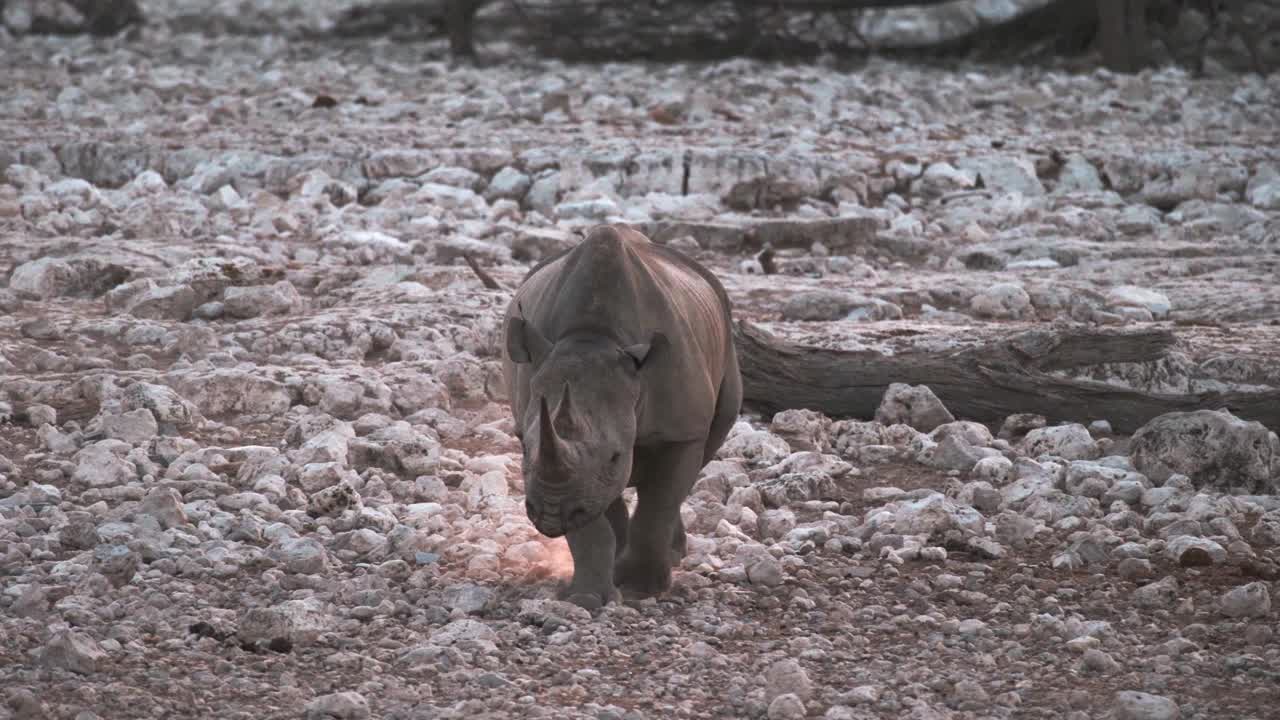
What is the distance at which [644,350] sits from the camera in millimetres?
4945

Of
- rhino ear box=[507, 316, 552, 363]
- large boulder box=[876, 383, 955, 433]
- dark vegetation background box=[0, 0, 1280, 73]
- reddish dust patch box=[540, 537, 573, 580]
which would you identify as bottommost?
large boulder box=[876, 383, 955, 433]

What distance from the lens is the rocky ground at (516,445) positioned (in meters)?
4.73

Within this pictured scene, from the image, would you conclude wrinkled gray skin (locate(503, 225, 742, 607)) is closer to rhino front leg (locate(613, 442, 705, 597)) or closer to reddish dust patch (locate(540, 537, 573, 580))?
rhino front leg (locate(613, 442, 705, 597))

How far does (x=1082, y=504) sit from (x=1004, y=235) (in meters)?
5.58

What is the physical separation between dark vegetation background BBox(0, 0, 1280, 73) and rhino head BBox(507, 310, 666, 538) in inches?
513

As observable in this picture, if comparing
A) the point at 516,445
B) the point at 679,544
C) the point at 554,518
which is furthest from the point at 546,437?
the point at 516,445

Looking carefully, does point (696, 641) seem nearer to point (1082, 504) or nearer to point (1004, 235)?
point (1082, 504)

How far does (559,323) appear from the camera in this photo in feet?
16.7

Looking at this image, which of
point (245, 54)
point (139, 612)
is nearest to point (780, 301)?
point (139, 612)

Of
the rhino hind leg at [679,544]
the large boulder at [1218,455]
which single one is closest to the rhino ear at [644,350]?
the rhino hind leg at [679,544]

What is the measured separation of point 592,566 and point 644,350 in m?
0.72

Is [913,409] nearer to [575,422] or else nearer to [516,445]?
[516,445]

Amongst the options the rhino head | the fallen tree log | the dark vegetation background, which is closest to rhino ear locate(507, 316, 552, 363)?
the rhino head

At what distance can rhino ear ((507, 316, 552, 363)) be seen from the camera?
495 centimetres
